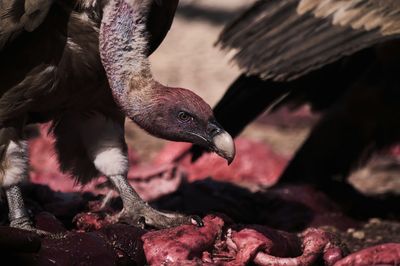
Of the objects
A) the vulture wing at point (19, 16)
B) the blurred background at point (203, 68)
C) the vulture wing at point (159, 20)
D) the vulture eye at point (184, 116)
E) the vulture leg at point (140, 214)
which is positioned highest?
the vulture wing at point (159, 20)

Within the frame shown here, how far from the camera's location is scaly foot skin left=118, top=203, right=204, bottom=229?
4816mm

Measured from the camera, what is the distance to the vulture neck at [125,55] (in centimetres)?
457

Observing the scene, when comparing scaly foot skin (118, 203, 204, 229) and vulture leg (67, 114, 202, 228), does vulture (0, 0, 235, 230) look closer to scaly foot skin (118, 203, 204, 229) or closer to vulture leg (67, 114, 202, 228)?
scaly foot skin (118, 203, 204, 229)

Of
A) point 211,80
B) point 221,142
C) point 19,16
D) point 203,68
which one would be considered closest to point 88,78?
point 19,16

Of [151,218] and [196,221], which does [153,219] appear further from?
[196,221]

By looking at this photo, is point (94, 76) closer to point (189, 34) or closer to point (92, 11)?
point (92, 11)

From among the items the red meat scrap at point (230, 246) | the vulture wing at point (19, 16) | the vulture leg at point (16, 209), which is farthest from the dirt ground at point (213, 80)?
the vulture wing at point (19, 16)

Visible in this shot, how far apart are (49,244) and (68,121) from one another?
3.61ft

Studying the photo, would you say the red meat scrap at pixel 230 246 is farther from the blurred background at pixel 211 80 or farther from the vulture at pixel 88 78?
the blurred background at pixel 211 80

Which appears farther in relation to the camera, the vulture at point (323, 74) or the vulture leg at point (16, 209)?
the vulture at point (323, 74)

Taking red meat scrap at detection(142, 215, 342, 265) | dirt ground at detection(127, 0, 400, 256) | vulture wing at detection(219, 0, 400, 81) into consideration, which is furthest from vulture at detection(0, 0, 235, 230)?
dirt ground at detection(127, 0, 400, 256)

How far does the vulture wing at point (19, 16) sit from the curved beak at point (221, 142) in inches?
28.7

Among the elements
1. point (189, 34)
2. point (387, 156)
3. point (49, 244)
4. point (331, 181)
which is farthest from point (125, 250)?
point (189, 34)

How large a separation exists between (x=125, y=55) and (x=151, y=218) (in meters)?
0.68
